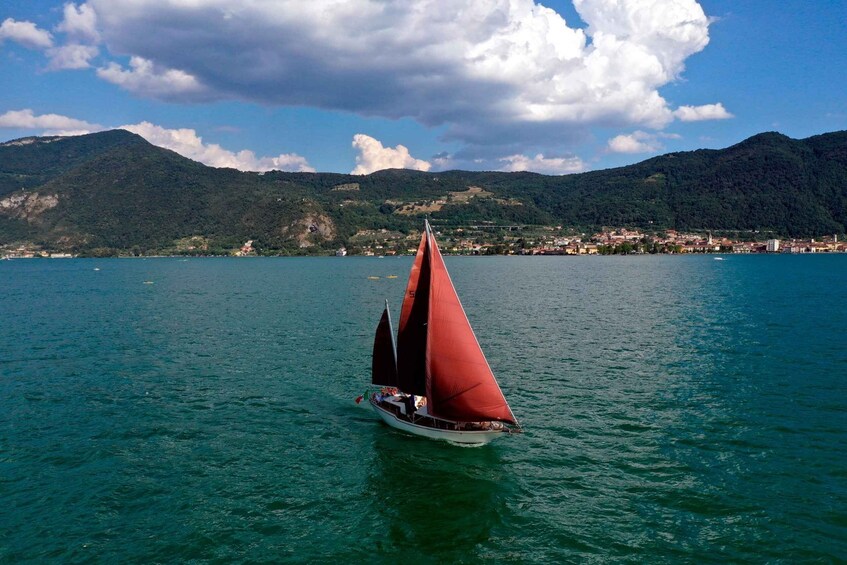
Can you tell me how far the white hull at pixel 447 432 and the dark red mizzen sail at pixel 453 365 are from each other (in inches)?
36.0

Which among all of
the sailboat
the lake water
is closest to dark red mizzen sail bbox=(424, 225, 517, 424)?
the sailboat

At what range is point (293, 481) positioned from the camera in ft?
92.3

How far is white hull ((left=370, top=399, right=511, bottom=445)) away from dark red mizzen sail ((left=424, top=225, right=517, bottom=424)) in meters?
0.91

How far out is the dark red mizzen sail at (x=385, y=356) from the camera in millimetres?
37469

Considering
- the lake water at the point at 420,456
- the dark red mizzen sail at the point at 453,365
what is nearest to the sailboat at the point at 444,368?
the dark red mizzen sail at the point at 453,365

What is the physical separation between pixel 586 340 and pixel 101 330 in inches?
2495

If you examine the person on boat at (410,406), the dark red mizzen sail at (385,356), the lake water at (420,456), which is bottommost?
the lake water at (420,456)

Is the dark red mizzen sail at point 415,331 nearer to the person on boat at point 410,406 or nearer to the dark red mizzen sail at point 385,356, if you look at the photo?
the person on boat at point 410,406

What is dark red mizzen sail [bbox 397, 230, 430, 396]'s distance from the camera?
32.6 metres

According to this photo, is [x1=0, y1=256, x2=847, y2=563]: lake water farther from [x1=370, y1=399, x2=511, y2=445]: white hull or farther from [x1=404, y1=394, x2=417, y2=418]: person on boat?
[x1=404, y1=394, x2=417, y2=418]: person on boat

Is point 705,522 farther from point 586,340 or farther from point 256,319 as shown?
point 256,319

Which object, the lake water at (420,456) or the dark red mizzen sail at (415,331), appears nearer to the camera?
the lake water at (420,456)

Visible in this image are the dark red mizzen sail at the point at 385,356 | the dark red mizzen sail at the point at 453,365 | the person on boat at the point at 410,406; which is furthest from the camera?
the dark red mizzen sail at the point at 385,356

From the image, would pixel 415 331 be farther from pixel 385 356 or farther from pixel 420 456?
pixel 420 456
